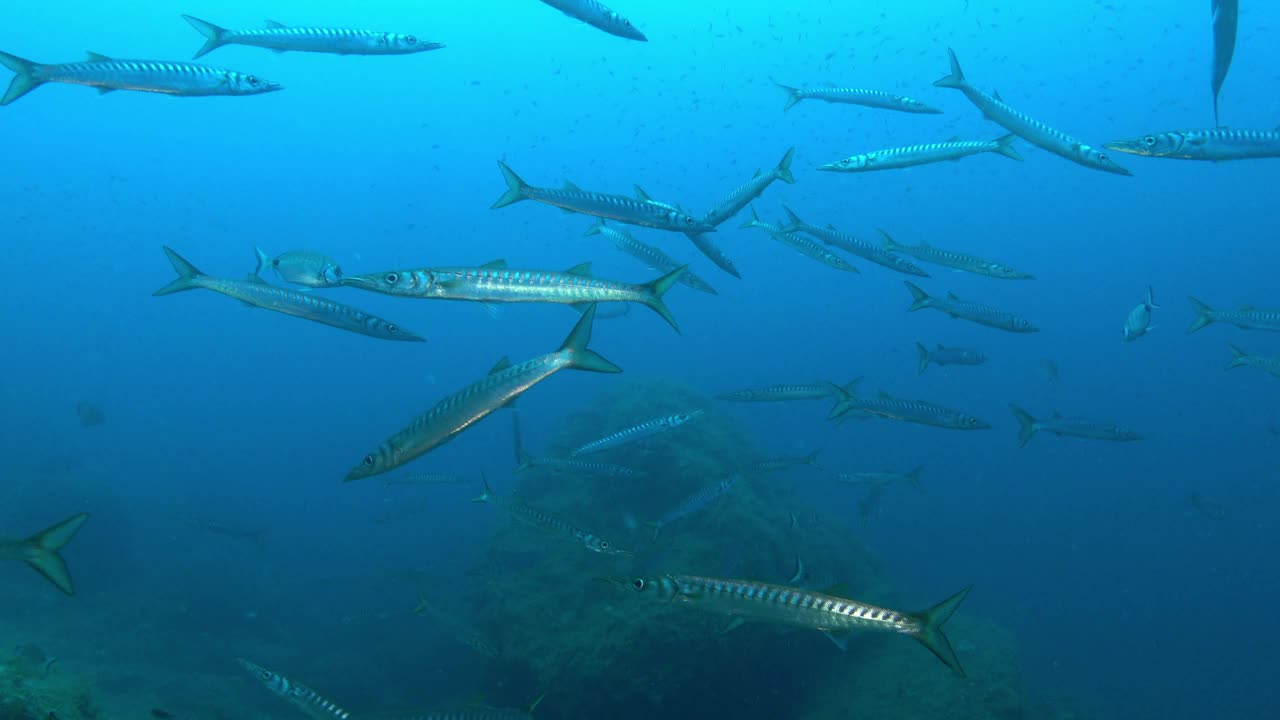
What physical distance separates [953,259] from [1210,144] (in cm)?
384

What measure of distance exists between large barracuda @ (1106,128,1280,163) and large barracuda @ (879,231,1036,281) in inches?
129

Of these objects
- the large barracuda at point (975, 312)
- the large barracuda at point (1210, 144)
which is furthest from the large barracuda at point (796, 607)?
the large barracuda at point (975, 312)

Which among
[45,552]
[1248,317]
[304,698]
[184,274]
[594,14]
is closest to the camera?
[45,552]

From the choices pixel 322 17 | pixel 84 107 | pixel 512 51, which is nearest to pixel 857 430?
pixel 512 51

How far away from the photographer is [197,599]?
15.1 meters

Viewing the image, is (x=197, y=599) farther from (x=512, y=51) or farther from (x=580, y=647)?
(x=512, y=51)

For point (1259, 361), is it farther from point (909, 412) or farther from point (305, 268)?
point (305, 268)

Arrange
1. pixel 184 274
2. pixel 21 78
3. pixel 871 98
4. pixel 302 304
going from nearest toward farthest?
pixel 302 304 → pixel 184 274 → pixel 21 78 → pixel 871 98

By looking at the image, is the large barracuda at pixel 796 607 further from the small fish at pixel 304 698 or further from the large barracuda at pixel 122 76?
the large barracuda at pixel 122 76

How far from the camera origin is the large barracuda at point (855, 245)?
27.5ft

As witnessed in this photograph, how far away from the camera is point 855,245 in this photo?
339 inches

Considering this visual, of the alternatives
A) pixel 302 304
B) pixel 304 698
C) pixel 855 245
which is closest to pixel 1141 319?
pixel 855 245

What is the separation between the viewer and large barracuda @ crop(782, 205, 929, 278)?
27.5 feet

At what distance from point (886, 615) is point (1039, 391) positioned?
54.2 meters
